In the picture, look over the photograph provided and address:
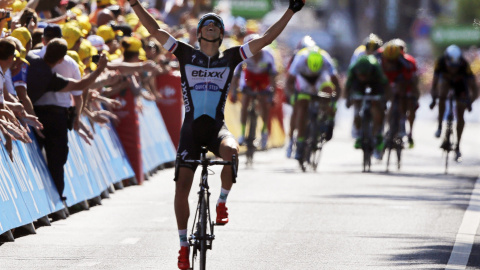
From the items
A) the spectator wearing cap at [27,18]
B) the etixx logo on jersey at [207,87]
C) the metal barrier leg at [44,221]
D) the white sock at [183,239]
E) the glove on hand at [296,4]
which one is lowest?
the metal barrier leg at [44,221]

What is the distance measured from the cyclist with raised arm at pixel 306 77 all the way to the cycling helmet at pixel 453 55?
2081 mm

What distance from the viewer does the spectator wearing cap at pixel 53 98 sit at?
1460 centimetres

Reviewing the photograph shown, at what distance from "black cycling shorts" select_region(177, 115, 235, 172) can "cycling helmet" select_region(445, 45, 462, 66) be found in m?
13.4

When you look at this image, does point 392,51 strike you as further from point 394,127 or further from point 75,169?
point 75,169

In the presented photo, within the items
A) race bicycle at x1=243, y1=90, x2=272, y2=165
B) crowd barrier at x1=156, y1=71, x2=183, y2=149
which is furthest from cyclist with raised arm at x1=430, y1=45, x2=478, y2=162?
crowd barrier at x1=156, y1=71, x2=183, y2=149

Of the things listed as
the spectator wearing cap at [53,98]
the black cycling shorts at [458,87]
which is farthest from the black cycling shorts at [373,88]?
the spectator wearing cap at [53,98]

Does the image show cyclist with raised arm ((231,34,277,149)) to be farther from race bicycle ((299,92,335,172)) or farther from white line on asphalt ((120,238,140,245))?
white line on asphalt ((120,238,140,245))

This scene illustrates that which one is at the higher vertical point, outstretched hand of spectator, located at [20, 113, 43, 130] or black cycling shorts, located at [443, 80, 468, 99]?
black cycling shorts, located at [443, 80, 468, 99]

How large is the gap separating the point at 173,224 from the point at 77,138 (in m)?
2.41

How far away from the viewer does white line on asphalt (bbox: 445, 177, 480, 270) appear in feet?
38.4

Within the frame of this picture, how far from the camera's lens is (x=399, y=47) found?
2412 cm

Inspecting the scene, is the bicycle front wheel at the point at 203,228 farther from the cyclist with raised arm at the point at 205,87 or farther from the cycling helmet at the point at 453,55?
the cycling helmet at the point at 453,55

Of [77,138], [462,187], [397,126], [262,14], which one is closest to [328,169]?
[397,126]

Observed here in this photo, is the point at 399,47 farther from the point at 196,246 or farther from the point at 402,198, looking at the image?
the point at 196,246
